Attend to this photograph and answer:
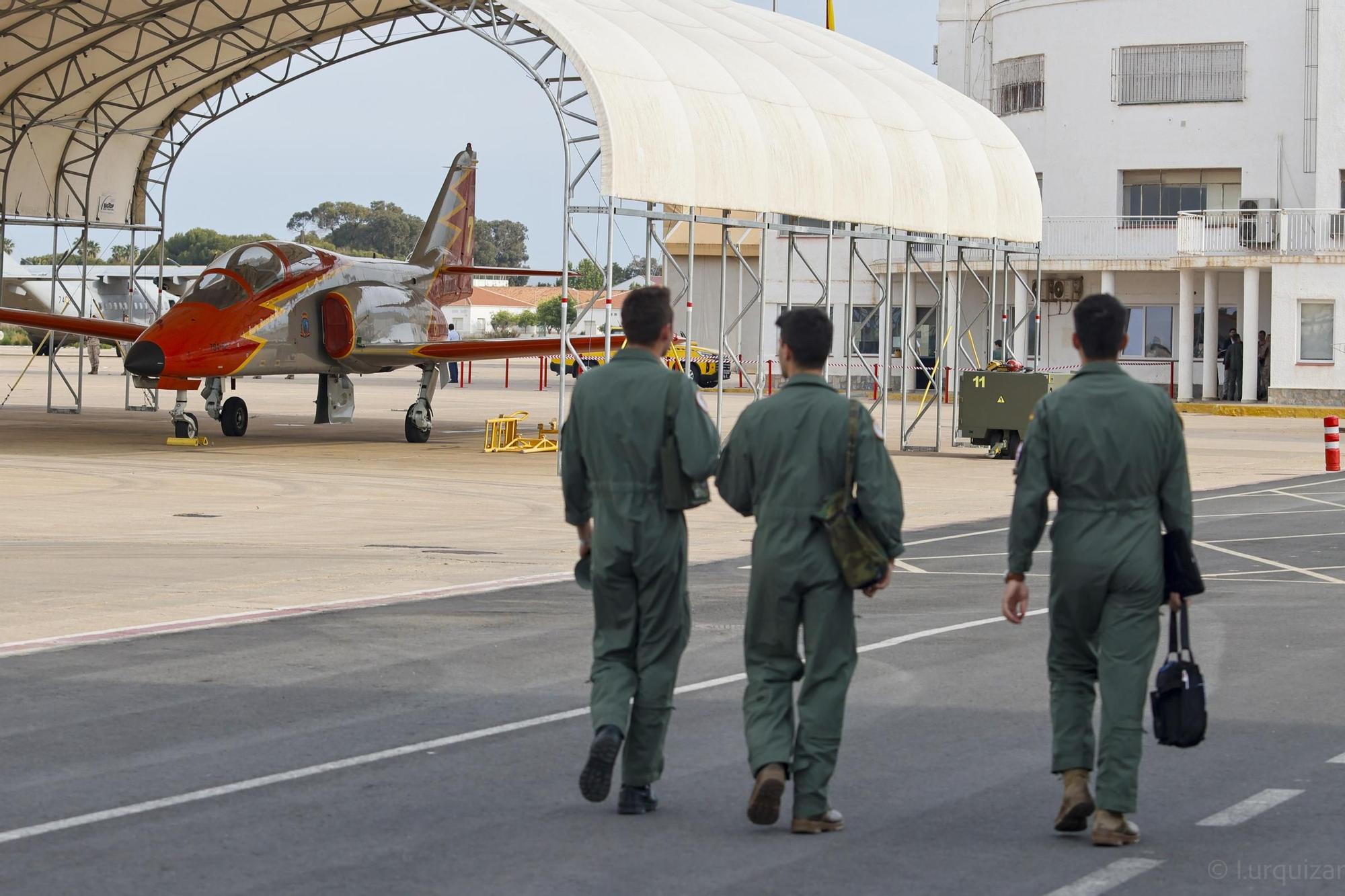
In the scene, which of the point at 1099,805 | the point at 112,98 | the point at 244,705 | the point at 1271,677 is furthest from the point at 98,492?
the point at 112,98

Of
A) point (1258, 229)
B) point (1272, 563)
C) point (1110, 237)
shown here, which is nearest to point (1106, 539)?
point (1272, 563)

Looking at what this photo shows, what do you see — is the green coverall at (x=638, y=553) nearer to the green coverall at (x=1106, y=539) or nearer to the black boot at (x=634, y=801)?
the black boot at (x=634, y=801)

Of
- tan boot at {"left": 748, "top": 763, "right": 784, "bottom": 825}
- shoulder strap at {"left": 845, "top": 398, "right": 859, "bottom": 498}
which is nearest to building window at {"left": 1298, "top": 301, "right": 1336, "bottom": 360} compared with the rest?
shoulder strap at {"left": 845, "top": 398, "right": 859, "bottom": 498}

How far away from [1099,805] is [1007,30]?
176 feet

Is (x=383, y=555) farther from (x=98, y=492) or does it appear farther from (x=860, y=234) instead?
(x=860, y=234)

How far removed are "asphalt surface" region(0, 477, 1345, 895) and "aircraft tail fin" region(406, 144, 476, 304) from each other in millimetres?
23913

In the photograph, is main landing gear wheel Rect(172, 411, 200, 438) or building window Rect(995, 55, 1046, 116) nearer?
main landing gear wheel Rect(172, 411, 200, 438)

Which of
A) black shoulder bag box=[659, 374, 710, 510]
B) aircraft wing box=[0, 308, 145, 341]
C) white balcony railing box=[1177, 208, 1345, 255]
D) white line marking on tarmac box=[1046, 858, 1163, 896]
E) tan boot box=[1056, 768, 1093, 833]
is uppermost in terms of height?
white balcony railing box=[1177, 208, 1345, 255]

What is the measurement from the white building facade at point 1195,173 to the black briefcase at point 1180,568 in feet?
143

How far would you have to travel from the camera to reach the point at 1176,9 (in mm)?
53219

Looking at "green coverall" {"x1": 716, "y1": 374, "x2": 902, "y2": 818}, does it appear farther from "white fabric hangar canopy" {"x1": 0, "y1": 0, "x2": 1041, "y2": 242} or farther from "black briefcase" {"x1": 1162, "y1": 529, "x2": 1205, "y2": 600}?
"white fabric hangar canopy" {"x1": 0, "y1": 0, "x2": 1041, "y2": 242}

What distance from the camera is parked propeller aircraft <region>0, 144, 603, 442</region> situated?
1133 inches

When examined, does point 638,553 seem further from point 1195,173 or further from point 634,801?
point 1195,173

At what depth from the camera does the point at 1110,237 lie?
5381cm
